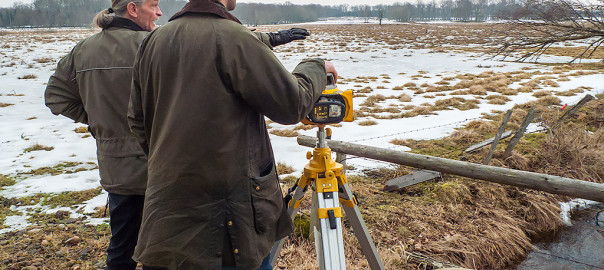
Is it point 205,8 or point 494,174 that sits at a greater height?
point 205,8

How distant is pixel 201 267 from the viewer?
1.25 metres

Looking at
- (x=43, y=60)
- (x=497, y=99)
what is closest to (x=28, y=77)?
(x=43, y=60)

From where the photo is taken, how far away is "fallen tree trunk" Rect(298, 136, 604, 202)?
2.54m

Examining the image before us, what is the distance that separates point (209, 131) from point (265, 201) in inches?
12.8

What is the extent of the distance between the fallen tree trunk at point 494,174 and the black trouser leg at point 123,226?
6.18 feet

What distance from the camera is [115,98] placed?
1.97 meters

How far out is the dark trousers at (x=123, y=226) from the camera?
2.05 meters

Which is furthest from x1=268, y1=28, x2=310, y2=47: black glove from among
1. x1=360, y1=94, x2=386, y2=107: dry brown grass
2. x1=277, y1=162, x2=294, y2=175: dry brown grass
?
x1=360, y1=94, x2=386, y2=107: dry brown grass

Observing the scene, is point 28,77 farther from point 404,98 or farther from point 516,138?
point 516,138

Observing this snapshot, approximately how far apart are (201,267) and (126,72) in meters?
1.21

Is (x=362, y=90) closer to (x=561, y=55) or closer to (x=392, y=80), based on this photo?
(x=392, y=80)

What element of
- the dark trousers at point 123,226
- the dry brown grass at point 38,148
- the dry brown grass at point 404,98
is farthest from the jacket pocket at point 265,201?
Answer: the dry brown grass at point 404,98

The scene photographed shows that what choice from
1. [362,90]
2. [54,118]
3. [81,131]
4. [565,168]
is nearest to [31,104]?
[54,118]

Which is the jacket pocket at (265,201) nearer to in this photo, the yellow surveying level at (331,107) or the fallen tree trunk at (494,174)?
the yellow surveying level at (331,107)
